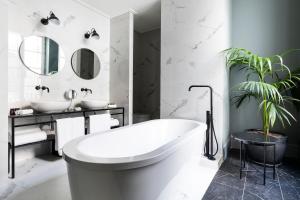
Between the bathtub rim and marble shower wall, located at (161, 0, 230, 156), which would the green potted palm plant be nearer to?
marble shower wall, located at (161, 0, 230, 156)

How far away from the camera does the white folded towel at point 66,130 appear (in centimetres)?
226

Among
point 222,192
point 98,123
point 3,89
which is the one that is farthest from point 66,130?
point 222,192

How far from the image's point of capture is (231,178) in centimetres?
202

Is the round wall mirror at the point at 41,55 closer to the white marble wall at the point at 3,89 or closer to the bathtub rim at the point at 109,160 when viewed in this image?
the white marble wall at the point at 3,89

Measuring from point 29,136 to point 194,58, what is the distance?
7.80ft

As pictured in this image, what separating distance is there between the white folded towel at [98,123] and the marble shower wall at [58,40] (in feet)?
2.11

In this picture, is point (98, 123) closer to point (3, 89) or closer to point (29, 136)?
point (29, 136)

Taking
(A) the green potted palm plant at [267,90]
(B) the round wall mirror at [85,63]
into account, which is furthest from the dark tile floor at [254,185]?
(B) the round wall mirror at [85,63]

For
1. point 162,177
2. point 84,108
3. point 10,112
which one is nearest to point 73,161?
point 162,177

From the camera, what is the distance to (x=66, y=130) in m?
2.33

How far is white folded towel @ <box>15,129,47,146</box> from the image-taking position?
6.60 feet

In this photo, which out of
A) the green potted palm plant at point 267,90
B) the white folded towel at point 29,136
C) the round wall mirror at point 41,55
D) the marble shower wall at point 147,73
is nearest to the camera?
the white folded towel at point 29,136

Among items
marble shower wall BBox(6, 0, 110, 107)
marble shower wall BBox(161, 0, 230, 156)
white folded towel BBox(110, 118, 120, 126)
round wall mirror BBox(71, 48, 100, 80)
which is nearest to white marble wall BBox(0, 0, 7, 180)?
marble shower wall BBox(6, 0, 110, 107)

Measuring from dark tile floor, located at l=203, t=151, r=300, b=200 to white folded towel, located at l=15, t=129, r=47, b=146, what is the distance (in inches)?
76.5
